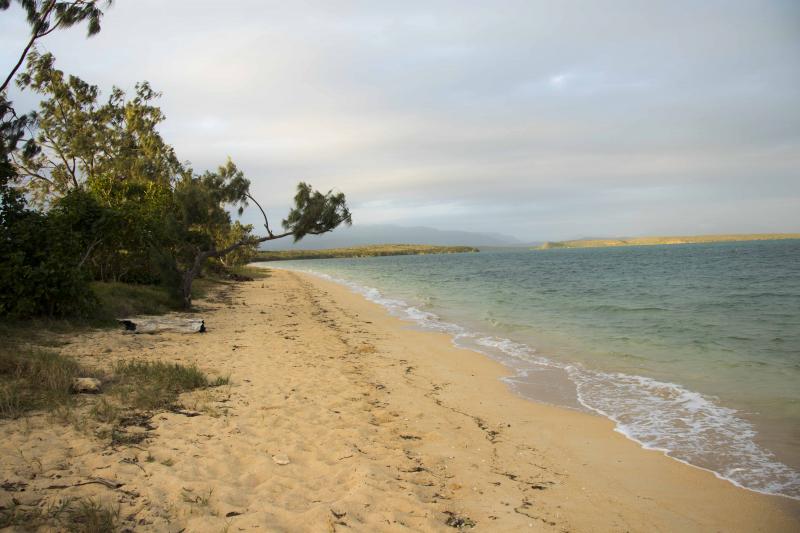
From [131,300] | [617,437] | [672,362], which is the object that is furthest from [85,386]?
[672,362]

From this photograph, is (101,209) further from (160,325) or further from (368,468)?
(368,468)

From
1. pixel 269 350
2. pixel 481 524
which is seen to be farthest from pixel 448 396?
pixel 269 350

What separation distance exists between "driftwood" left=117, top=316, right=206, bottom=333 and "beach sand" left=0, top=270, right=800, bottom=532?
305 cm

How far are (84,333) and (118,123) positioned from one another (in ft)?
74.1

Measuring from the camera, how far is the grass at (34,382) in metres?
5.52

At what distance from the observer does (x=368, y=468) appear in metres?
4.95

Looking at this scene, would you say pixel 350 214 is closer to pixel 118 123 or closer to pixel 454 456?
pixel 454 456

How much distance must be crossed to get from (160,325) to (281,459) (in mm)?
9036

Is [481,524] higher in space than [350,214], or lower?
lower

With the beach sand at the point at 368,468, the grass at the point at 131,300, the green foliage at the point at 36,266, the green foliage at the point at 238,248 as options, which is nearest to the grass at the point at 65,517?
the beach sand at the point at 368,468

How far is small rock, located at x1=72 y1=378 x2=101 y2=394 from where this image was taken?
6375mm

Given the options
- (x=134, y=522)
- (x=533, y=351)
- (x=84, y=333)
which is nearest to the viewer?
(x=134, y=522)

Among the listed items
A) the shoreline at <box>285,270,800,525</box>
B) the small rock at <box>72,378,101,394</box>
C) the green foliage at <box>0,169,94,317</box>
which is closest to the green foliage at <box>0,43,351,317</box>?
the green foliage at <box>0,169,94,317</box>

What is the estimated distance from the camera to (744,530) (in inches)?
170
